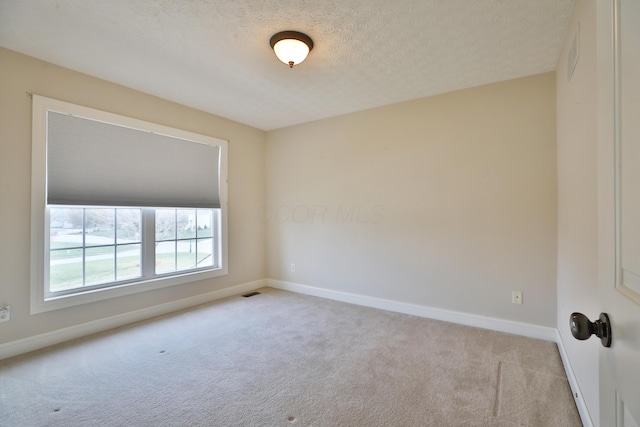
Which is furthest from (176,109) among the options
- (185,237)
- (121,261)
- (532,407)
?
(532,407)

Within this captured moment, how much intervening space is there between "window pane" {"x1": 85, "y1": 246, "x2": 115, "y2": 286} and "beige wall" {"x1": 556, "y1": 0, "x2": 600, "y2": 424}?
4.07 meters

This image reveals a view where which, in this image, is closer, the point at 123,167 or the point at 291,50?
the point at 291,50

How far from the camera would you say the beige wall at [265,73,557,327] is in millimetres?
2840

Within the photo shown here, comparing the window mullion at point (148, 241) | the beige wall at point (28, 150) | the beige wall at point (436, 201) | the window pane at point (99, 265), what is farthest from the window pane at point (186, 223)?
the beige wall at point (436, 201)

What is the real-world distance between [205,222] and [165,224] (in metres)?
0.57

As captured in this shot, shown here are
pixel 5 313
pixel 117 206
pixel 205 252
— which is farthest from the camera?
pixel 205 252

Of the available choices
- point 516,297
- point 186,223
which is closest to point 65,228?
point 186,223

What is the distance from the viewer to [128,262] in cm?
331

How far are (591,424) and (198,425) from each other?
7.23 feet

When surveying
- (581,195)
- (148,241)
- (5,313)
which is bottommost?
(5,313)

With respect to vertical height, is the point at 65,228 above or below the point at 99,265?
above

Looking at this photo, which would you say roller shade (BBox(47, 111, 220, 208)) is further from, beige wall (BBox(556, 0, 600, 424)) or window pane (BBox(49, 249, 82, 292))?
beige wall (BBox(556, 0, 600, 424))

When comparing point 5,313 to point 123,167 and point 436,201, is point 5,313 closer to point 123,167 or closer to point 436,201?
point 123,167

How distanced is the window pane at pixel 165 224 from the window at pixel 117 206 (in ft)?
0.04
